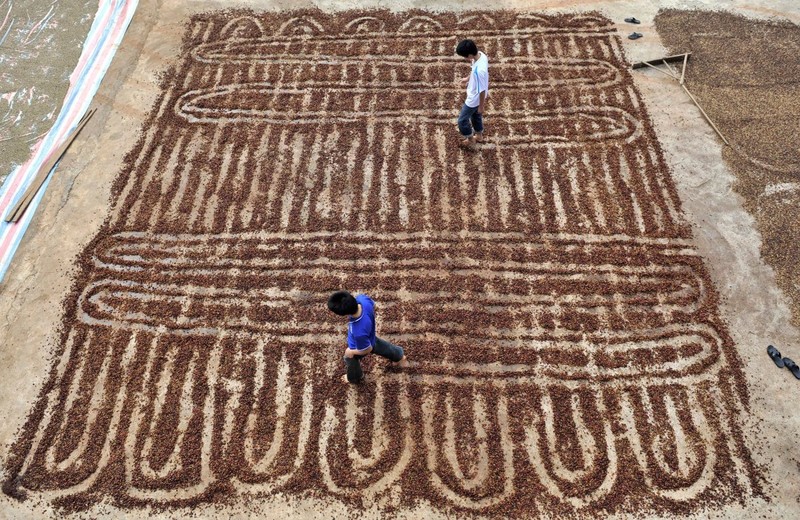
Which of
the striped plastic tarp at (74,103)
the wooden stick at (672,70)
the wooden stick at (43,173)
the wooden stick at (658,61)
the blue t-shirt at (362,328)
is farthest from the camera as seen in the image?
the wooden stick at (658,61)

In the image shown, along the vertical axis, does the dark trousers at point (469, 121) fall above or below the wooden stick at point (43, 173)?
above

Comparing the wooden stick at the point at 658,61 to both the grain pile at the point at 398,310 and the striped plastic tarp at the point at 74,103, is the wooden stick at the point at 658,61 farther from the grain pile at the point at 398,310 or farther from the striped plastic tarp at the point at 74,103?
the striped plastic tarp at the point at 74,103

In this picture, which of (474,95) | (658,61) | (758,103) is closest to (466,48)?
(474,95)

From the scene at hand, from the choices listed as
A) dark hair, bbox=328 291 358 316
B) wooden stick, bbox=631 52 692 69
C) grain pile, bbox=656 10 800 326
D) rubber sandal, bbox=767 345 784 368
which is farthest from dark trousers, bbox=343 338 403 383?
wooden stick, bbox=631 52 692 69

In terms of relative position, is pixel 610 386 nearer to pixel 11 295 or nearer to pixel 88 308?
pixel 88 308

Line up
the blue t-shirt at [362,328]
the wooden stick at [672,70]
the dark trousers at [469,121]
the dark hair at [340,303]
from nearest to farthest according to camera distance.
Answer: the dark hair at [340,303] → the blue t-shirt at [362,328] → the dark trousers at [469,121] → the wooden stick at [672,70]

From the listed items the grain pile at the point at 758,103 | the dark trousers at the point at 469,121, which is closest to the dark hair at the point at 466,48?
the dark trousers at the point at 469,121
